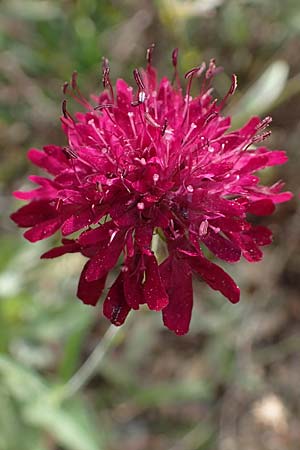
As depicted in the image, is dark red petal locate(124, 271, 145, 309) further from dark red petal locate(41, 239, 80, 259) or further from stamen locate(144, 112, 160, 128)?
stamen locate(144, 112, 160, 128)

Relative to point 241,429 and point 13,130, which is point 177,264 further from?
point 13,130

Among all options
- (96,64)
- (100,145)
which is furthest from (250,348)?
(100,145)

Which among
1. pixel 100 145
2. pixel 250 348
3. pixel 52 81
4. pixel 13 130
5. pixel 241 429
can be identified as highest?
pixel 100 145

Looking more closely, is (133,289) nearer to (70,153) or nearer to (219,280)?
(219,280)

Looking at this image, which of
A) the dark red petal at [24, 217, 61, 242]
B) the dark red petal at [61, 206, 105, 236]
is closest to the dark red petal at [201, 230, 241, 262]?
the dark red petal at [61, 206, 105, 236]

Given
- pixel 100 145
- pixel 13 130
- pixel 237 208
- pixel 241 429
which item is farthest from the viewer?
pixel 13 130

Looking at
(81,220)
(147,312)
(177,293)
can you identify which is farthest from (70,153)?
(147,312)
